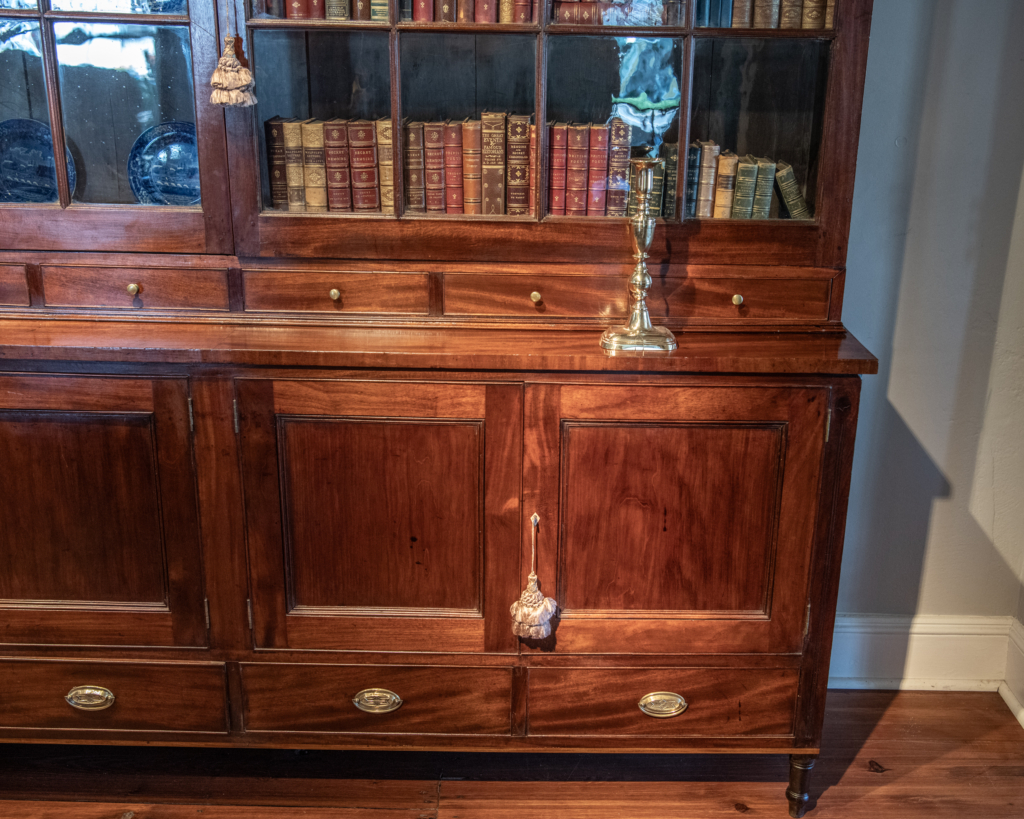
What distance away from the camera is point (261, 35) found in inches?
74.9

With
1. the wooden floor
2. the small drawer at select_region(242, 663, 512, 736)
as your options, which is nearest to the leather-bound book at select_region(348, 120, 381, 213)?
the small drawer at select_region(242, 663, 512, 736)

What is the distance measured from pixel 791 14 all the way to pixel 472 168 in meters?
0.67

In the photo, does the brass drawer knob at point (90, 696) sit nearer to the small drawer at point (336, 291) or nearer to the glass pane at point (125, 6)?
the small drawer at point (336, 291)

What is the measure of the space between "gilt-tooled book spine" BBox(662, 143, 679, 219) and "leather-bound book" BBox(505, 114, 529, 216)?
10.8 inches

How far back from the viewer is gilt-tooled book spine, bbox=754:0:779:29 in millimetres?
1870

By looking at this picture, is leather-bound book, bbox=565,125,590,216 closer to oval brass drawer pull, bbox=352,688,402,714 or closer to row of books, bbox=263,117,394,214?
row of books, bbox=263,117,394,214

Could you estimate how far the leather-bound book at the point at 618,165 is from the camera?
1958 millimetres

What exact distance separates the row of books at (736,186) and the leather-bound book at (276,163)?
80cm

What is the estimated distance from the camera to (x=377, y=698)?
199cm

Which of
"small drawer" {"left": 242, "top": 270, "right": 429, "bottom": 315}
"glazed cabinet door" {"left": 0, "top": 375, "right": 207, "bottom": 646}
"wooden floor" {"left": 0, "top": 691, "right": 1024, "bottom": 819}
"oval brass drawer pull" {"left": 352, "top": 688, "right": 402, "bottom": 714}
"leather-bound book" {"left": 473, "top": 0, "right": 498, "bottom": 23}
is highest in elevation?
"leather-bound book" {"left": 473, "top": 0, "right": 498, "bottom": 23}

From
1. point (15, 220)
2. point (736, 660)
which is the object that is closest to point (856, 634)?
point (736, 660)

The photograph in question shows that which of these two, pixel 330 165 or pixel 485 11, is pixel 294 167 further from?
pixel 485 11

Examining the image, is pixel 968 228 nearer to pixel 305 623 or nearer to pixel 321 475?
pixel 321 475

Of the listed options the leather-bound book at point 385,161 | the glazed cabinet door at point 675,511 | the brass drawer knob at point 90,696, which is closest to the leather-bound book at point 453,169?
the leather-bound book at point 385,161
